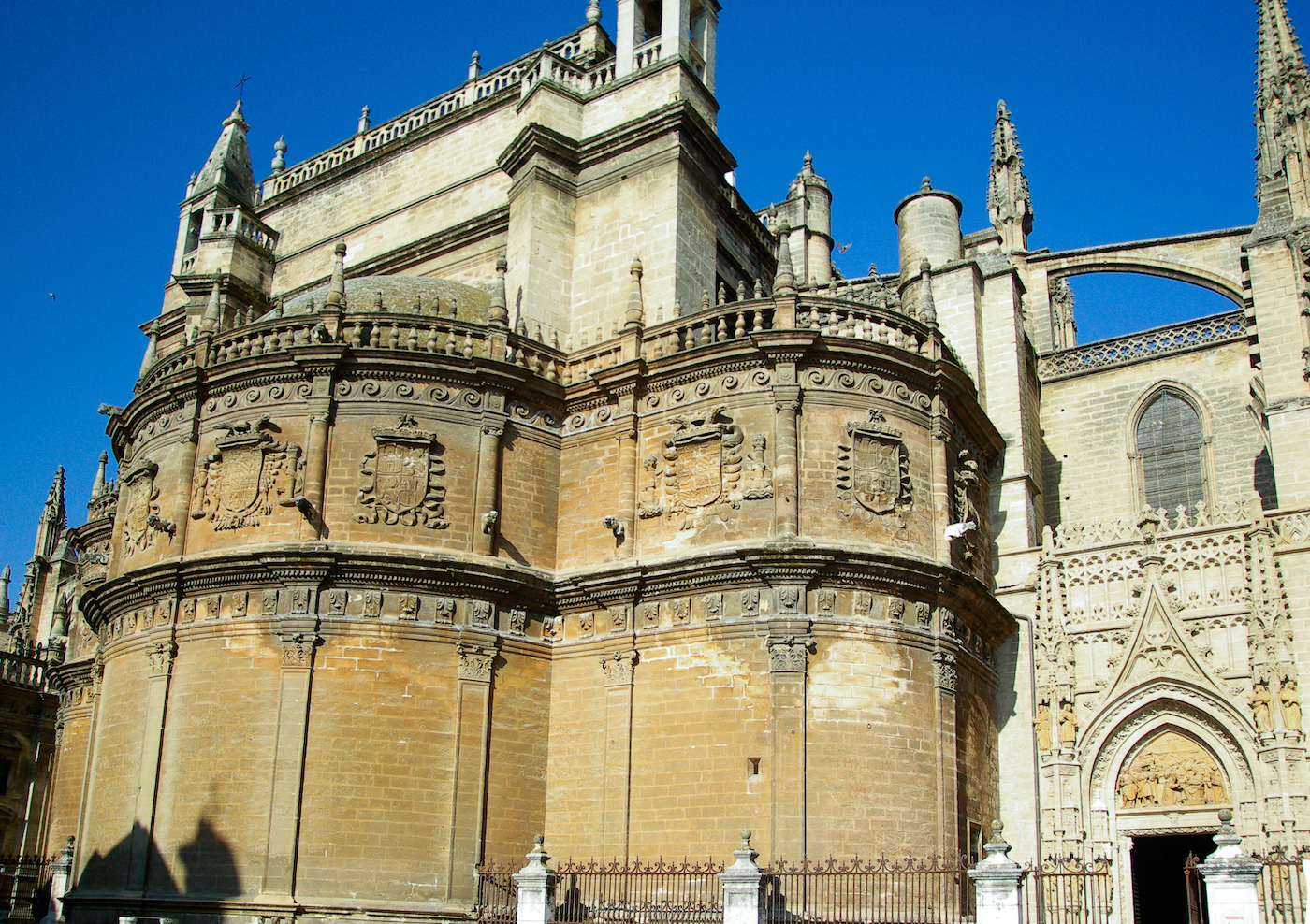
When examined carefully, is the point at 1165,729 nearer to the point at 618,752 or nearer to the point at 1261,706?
the point at 1261,706

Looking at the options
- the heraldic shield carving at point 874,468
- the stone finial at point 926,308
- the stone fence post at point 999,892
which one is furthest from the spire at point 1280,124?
the stone fence post at point 999,892

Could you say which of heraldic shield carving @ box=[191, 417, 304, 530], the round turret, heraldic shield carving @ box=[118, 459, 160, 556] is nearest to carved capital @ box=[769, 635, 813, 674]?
heraldic shield carving @ box=[191, 417, 304, 530]

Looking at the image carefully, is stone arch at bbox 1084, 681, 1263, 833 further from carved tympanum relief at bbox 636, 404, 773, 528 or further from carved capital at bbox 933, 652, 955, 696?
carved tympanum relief at bbox 636, 404, 773, 528

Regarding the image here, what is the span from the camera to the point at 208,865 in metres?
17.2

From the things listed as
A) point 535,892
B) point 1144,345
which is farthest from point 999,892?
point 1144,345

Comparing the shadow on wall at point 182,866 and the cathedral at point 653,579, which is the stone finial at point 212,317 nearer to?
the cathedral at point 653,579

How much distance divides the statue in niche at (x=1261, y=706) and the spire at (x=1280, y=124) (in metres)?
7.59

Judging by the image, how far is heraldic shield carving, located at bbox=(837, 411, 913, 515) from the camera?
17.9 metres

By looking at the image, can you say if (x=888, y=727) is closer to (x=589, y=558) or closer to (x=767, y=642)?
(x=767, y=642)

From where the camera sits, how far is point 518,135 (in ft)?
72.8

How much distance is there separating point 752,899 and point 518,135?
14.1m

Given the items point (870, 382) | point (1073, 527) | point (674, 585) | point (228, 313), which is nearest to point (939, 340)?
point (870, 382)

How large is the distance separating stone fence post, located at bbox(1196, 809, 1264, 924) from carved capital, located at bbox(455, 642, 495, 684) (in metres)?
9.78

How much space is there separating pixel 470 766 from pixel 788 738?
4.60 metres
